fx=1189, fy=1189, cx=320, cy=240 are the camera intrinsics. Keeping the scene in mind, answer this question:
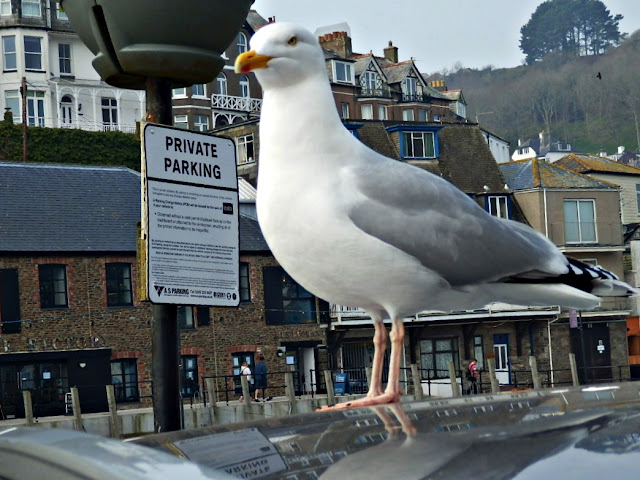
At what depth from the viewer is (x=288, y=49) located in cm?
369

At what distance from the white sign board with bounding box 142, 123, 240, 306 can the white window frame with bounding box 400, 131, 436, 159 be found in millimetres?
45217

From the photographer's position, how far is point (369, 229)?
12.0 ft

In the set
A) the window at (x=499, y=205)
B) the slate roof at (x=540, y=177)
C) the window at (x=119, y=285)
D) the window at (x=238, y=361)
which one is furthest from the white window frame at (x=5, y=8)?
the window at (x=238, y=361)

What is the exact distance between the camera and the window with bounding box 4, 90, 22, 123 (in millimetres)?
62438

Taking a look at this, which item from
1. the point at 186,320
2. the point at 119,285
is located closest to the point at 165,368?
the point at 119,285

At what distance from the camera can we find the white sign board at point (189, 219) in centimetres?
482

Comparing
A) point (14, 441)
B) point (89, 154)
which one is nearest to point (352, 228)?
point (14, 441)

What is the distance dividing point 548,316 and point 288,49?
4603cm

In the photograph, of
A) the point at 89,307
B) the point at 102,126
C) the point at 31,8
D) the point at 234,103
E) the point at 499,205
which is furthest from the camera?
the point at 234,103

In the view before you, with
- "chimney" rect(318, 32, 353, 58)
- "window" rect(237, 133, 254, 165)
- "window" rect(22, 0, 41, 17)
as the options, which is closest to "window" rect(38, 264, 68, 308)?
"window" rect(237, 133, 254, 165)

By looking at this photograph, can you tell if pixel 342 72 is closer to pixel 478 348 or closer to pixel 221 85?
pixel 221 85

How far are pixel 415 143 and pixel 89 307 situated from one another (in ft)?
56.4

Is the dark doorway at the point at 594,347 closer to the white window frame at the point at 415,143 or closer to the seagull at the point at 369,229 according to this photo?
the white window frame at the point at 415,143

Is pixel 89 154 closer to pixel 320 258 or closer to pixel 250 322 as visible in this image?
pixel 250 322
